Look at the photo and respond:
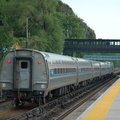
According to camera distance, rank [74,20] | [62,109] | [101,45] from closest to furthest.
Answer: [62,109]
[101,45]
[74,20]

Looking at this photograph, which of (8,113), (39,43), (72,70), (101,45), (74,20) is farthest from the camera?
(74,20)

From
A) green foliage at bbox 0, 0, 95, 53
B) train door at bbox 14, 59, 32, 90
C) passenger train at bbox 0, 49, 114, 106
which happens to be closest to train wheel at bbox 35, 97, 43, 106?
passenger train at bbox 0, 49, 114, 106

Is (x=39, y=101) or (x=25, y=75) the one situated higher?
(x=25, y=75)

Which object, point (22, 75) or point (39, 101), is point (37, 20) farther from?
point (22, 75)

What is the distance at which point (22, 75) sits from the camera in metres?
18.3

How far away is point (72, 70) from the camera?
93.1 feet

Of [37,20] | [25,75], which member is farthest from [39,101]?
[37,20]

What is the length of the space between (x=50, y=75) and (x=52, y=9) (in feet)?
142

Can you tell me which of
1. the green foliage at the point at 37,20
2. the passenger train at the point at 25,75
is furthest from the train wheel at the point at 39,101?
the green foliage at the point at 37,20

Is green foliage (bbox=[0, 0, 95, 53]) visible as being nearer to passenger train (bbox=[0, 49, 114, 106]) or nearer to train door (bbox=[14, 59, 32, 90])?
passenger train (bbox=[0, 49, 114, 106])

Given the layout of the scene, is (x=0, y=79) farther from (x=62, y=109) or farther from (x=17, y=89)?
(x=62, y=109)

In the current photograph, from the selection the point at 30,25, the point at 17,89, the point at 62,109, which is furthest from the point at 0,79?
the point at 30,25

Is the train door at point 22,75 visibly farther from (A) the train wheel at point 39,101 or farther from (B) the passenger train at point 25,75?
(A) the train wheel at point 39,101

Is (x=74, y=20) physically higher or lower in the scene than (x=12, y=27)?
higher
